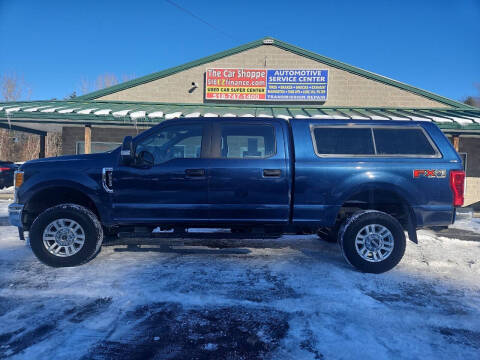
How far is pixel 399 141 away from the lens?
4.01 metres

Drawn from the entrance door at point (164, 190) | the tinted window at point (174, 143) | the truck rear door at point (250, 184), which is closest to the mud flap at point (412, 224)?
the truck rear door at point (250, 184)

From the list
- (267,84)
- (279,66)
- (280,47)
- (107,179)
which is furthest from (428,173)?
(280,47)

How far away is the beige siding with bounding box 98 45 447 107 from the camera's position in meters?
12.5

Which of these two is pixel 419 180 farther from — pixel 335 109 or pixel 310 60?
pixel 310 60

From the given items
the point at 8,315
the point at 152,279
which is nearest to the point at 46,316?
→ the point at 8,315

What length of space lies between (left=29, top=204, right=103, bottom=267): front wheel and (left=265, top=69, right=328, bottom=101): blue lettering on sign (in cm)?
1031

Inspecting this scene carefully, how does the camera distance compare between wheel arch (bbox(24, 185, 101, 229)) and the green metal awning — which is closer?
wheel arch (bbox(24, 185, 101, 229))

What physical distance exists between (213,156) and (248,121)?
74 centimetres

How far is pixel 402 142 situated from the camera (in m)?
4.01

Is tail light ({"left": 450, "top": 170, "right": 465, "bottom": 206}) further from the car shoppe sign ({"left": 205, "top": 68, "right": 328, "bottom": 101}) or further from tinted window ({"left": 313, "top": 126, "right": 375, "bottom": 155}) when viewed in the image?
the car shoppe sign ({"left": 205, "top": 68, "right": 328, "bottom": 101})

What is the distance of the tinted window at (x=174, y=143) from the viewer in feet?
13.2

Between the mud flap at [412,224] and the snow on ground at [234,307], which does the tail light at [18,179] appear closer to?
the snow on ground at [234,307]

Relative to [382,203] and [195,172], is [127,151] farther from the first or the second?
[382,203]

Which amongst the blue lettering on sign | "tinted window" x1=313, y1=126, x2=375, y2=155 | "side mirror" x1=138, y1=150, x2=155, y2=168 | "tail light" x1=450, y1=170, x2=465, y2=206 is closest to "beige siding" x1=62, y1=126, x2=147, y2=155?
the blue lettering on sign
